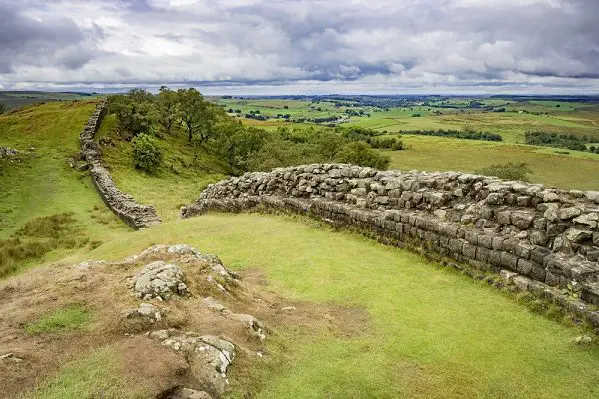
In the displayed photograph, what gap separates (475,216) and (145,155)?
4630 centimetres

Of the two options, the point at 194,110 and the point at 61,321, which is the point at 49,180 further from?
the point at 61,321

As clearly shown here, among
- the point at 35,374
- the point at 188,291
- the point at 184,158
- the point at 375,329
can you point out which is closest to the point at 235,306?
the point at 188,291

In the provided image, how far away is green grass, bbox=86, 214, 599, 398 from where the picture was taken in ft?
22.9

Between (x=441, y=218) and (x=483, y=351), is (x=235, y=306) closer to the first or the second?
(x=483, y=351)

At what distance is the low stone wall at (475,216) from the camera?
33.3 feet

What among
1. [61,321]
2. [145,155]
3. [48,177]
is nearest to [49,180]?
[48,177]

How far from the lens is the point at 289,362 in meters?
7.38

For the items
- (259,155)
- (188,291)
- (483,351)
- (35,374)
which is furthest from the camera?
(259,155)

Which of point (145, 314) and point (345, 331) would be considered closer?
point (145, 314)

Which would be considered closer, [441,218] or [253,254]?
[441,218]

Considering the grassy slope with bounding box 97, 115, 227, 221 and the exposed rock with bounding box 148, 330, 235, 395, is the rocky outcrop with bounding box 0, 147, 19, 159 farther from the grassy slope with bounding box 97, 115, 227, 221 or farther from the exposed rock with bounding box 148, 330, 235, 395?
the exposed rock with bounding box 148, 330, 235, 395

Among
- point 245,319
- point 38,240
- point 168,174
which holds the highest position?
point 245,319

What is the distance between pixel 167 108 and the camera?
81.4 metres

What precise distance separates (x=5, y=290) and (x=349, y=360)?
23.6 feet
